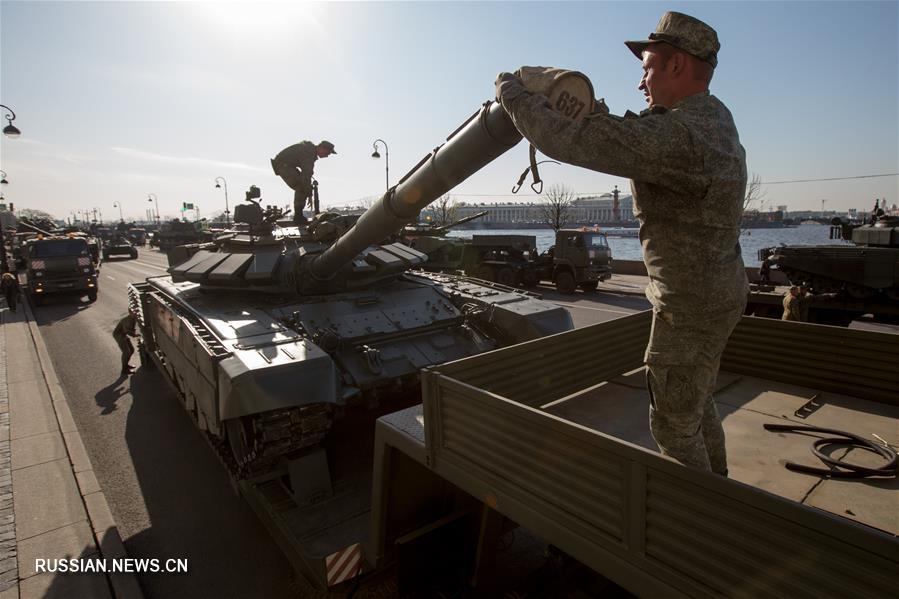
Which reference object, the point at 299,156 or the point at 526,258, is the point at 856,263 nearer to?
the point at 526,258

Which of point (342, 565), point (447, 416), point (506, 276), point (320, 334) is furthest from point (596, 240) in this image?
point (447, 416)

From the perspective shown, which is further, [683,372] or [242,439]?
[242,439]

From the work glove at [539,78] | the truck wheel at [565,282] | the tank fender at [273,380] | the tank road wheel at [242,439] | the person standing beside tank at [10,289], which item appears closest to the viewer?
the work glove at [539,78]

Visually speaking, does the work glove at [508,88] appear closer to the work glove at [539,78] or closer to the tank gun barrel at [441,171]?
the work glove at [539,78]

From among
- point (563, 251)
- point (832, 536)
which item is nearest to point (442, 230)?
point (563, 251)

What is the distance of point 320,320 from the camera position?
5949mm

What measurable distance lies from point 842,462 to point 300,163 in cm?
722

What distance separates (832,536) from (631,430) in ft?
6.55

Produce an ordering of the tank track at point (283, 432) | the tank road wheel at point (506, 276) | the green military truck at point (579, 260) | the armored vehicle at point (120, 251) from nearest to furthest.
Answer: the tank track at point (283, 432) → the green military truck at point (579, 260) → the tank road wheel at point (506, 276) → the armored vehicle at point (120, 251)

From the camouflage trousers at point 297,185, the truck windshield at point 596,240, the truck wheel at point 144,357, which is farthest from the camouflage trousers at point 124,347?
the truck windshield at point 596,240

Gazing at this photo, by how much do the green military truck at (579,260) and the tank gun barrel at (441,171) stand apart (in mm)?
14580

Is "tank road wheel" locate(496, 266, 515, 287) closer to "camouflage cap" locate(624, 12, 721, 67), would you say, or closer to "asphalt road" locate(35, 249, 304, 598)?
"asphalt road" locate(35, 249, 304, 598)

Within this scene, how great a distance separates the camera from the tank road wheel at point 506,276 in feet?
66.7

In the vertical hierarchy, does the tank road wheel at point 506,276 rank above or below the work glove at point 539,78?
below
